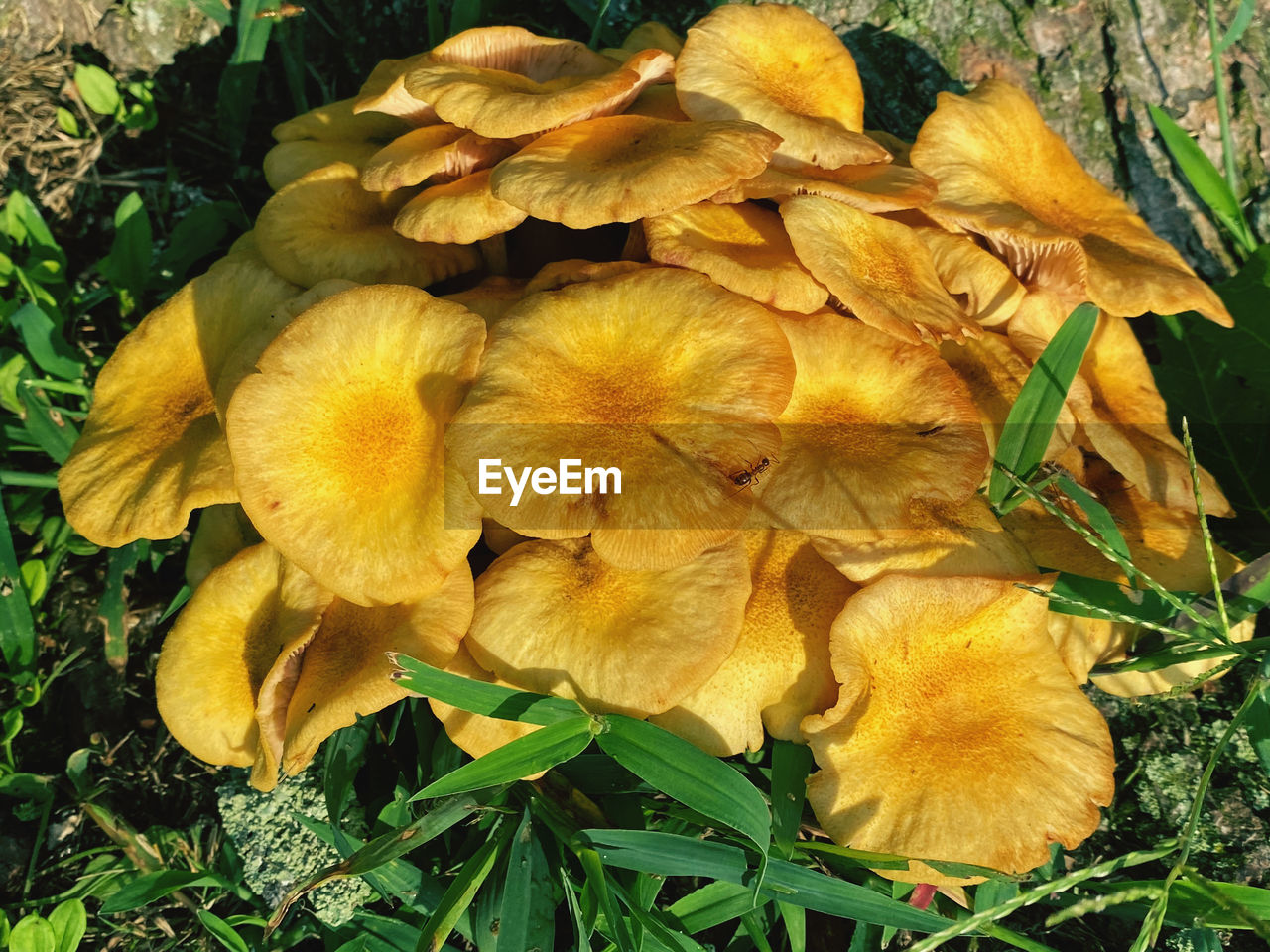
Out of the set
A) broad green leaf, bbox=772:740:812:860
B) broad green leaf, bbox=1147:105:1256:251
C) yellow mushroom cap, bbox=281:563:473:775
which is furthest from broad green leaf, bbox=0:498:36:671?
broad green leaf, bbox=1147:105:1256:251

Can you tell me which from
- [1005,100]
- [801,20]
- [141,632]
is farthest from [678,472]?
[141,632]

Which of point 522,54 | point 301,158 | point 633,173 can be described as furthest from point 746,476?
point 301,158

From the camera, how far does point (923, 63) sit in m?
3.81

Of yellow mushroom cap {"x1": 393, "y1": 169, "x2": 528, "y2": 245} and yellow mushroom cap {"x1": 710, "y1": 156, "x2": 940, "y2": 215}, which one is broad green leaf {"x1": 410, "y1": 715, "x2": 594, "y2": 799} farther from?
yellow mushroom cap {"x1": 710, "y1": 156, "x2": 940, "y2": 215}

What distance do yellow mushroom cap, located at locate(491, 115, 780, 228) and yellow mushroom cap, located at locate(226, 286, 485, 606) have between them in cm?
38

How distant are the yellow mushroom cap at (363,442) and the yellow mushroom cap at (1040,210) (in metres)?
1.62

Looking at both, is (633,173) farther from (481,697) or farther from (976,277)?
(481,697)

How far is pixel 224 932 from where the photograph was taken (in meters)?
2.85

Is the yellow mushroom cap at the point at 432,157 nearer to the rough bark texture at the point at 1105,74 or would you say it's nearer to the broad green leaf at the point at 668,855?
the rough bark texture at the point at 1105,74

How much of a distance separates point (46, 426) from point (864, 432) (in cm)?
301

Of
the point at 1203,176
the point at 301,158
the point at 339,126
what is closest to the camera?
the point at 301,158

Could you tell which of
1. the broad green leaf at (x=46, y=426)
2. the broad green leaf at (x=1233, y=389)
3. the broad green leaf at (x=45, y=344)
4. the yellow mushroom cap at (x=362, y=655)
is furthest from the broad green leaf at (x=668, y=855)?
the broad green leaf at (x=45, y=344)

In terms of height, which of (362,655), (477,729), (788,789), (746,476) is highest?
(746,476)

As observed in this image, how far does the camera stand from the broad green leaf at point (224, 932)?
283 centimetres
